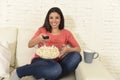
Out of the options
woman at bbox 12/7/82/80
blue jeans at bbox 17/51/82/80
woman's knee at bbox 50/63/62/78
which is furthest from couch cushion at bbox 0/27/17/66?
woman's knee at bbox 50/63/62/78

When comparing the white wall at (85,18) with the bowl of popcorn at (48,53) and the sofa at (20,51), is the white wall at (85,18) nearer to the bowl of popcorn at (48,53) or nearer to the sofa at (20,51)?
the sofa at (20,51)

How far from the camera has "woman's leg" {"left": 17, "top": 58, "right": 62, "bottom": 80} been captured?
5.63 ft

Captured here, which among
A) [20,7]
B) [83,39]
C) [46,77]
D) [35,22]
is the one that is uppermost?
[20,7]

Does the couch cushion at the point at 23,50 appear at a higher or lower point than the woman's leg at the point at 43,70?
higher

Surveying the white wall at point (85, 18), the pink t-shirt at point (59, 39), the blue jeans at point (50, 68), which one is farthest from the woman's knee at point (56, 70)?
the white wall at point (85, 18)

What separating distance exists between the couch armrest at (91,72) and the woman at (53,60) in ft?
0.24

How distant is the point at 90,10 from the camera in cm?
241

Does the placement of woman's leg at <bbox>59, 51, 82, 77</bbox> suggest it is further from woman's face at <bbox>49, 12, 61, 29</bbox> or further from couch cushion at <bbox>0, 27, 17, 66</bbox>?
couch cushion at <bbox>0, 27, 17, 66</bbox>

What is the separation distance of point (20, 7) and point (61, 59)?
0.77m

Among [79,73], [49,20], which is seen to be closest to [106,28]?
[49,20]

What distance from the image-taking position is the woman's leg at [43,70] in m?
1.72

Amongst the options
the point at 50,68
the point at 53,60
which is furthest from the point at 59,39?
the point at 50,68

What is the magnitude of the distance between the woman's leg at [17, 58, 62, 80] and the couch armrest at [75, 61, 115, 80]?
0.55ft

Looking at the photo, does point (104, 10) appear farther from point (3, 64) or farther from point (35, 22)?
point (3, 64)
